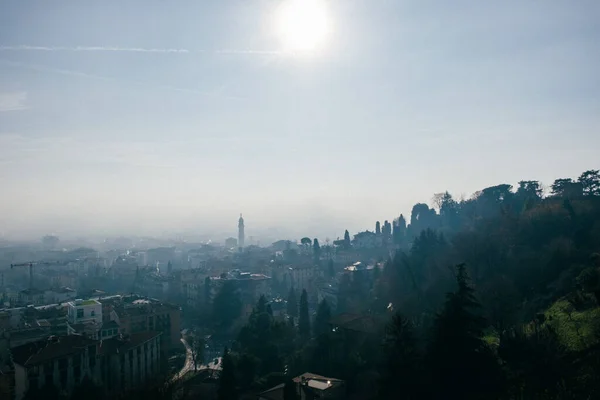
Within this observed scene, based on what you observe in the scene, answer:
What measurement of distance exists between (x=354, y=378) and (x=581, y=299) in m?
8.42

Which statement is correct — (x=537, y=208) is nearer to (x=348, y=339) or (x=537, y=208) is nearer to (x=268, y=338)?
(x=348, y=339)

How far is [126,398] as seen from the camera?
16.4m

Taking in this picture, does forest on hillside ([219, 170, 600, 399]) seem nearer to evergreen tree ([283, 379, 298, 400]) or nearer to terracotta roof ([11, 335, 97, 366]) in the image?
evergreen tree ([283, 379, 298, 400])

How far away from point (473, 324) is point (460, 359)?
108cm

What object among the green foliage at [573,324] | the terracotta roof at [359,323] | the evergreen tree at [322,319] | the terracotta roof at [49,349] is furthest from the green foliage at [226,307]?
the green foliage at [573,324]

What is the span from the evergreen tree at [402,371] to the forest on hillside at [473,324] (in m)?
0.02

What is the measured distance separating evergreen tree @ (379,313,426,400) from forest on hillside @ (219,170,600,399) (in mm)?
25

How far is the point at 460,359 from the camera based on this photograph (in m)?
10.9

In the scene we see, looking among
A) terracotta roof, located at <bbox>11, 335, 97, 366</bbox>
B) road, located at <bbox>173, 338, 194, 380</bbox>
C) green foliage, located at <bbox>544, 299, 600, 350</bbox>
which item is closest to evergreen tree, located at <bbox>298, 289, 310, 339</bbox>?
road, located at <bbox>173, 338, 194, 380</bbox>

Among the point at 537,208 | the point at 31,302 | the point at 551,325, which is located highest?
the point at 537,208

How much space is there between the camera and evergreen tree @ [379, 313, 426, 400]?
11398 mm

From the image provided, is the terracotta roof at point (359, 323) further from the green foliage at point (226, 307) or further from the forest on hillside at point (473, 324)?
the green foliage at point (226, 307)

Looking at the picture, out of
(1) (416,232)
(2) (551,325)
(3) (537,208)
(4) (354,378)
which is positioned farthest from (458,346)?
(1) (416,232)

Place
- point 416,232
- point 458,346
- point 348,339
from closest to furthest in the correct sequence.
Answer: point 458,346 → point 348,339 → point 416,232
